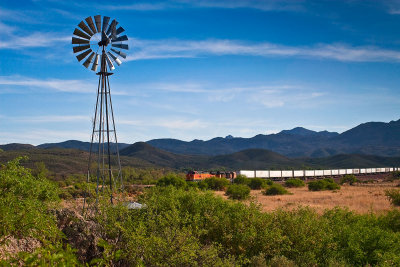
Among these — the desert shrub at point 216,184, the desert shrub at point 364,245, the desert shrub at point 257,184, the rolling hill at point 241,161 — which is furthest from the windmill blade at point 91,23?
the rolling hill at point 241,161

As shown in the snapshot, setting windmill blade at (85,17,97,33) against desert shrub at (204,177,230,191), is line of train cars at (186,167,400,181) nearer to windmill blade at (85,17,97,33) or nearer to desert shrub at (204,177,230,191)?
desert shrub at (204,177,230,191)

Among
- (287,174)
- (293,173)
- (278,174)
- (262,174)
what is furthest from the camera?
(293,173)

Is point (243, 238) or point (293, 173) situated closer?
point (243, 238)

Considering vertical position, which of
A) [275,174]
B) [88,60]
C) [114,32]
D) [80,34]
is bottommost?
[275,174]

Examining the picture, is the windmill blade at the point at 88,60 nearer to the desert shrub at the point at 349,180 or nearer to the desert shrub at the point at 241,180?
the desert shrub at the point at 241,180

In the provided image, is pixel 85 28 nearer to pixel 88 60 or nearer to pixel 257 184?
pixel 88 60

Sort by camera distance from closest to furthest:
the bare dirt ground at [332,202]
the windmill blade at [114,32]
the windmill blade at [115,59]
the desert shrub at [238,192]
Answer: the windmill blade at [114,32], the windmill blade at [115,59], the bare dirt ground at [332,202], the desert shrub at [238,192]

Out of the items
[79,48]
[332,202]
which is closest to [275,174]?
[332,202]

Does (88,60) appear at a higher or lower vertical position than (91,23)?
lower

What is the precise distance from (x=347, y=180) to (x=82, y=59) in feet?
212

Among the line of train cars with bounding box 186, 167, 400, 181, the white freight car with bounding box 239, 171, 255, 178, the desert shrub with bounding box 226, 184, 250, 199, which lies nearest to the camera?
the desert shrub with bounding box 226, 184, 250, 199

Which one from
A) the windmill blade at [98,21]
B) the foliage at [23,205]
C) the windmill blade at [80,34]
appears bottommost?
the foliage at [23,205]

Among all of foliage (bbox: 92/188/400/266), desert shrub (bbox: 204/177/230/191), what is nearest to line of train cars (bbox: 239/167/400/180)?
desert shrub (bbox: 204/177/230/191)

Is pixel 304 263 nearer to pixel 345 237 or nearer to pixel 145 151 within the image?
pixel 345 237
